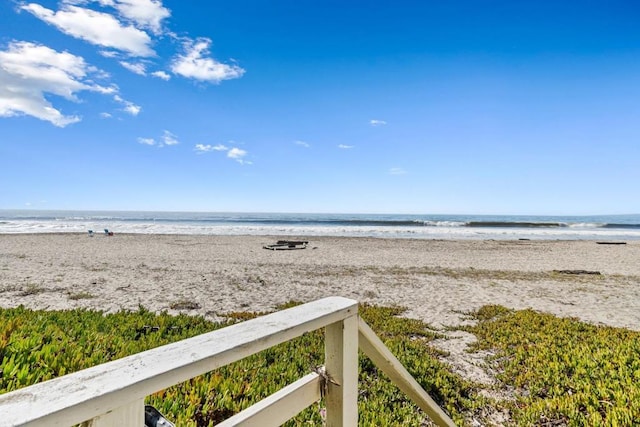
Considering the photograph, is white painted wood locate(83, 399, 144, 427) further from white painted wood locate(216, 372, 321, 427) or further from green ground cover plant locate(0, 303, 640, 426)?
green ground cover plant locate(0, 303, 640, 426)

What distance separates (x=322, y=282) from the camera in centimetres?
1493

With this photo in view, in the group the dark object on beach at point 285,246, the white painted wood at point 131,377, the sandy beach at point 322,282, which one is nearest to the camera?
the white painted wood at point 131,377

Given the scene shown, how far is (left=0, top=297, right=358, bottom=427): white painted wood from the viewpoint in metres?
0.87

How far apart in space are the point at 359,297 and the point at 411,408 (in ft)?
25.7

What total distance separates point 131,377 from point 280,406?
78cm

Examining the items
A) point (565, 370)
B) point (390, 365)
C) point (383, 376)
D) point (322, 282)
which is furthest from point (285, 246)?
point (390, 365)

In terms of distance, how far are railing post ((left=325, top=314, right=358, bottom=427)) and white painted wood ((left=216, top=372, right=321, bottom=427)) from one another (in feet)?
0.29

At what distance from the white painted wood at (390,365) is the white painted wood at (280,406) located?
13.2 inches

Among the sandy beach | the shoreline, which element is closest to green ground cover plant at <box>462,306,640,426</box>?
the sandy beach

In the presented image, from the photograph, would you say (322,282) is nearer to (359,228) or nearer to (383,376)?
(383,376)

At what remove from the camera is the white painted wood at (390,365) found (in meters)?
1.97

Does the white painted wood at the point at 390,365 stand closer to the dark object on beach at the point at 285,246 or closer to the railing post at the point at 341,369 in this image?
the railing post at the point at 341,369

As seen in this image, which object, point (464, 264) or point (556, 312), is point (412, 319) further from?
point (464, 264)

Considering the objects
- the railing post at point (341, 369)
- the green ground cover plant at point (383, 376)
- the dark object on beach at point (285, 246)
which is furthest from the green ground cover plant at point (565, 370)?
the dark object on beach at point (285, 246)
